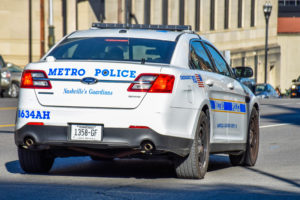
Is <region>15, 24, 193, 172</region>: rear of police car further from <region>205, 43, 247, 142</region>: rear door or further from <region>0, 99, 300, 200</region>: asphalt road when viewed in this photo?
<region>205, 43, 247, 142</region>: rear door

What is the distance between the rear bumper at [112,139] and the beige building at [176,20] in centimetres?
3778

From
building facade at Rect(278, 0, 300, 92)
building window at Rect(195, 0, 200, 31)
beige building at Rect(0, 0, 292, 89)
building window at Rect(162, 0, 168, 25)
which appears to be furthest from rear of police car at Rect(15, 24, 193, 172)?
building facade at Rect(278, 0, 300, 92)

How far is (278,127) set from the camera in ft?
65.2

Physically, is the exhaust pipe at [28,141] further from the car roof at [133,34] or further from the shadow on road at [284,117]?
the shadow on road at [284,117]

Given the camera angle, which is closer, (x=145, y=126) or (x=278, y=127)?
(x=145, y=126)

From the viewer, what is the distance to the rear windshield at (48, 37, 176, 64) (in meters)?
9.38

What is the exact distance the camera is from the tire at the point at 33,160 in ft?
31.2

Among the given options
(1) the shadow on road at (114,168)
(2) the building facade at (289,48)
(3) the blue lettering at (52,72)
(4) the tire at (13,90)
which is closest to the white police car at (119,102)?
(3) the blue lettering at (52,72)

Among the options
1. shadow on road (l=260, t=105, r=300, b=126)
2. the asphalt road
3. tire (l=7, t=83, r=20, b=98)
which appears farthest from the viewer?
tire (l=7, t=83, r=20, b=98)

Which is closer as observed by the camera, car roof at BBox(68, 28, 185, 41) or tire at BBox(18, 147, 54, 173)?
tire at BBox(18, 147, 54, 173)

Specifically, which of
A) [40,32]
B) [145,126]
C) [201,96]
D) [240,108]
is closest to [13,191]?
[145,126]

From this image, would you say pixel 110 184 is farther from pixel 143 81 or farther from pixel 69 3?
pixel 69 3

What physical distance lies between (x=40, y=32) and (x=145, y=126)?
42694 mm

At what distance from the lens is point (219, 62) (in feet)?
35.7
